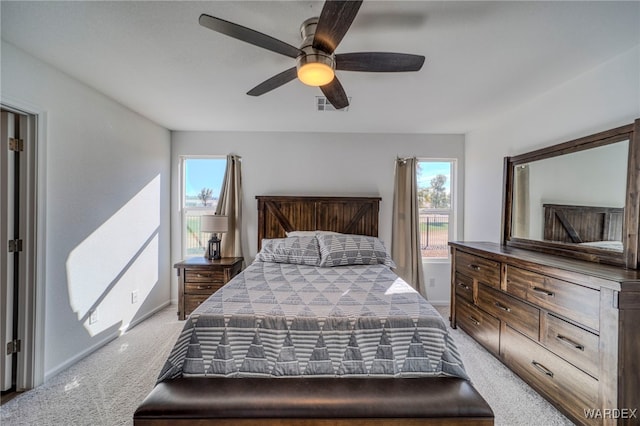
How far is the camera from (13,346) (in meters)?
2.06

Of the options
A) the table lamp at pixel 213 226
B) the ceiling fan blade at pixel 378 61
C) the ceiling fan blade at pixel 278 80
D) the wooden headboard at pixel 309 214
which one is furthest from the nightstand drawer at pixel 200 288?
the ceiling fan blade at pixel 378 61

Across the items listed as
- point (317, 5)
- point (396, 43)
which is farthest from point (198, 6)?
point (396, 43)

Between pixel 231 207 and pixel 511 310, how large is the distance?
10.8 feet

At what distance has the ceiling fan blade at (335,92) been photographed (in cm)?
178

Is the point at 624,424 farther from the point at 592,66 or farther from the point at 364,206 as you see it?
the point at 364,206

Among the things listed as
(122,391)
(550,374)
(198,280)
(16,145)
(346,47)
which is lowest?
(122,391)

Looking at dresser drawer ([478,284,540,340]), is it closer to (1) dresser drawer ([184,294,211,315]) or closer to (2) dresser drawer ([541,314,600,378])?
(2) dresser drawer ([541,314,600,378])

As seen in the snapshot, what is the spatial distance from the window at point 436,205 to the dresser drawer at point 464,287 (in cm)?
89

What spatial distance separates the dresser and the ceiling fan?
1.66 metres

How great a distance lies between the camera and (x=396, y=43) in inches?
71.4

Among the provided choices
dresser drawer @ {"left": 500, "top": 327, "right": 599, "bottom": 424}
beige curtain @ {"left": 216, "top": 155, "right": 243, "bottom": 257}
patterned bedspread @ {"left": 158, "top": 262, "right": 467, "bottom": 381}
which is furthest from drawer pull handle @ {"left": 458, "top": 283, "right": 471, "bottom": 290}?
beige curtain @ {"left": 216, "top": 155, "right": 243, "bottom": 257}

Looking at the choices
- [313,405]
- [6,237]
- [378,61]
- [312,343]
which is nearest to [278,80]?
[378,61]

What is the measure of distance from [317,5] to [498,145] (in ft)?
9.12

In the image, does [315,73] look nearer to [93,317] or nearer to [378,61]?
[378,61]
